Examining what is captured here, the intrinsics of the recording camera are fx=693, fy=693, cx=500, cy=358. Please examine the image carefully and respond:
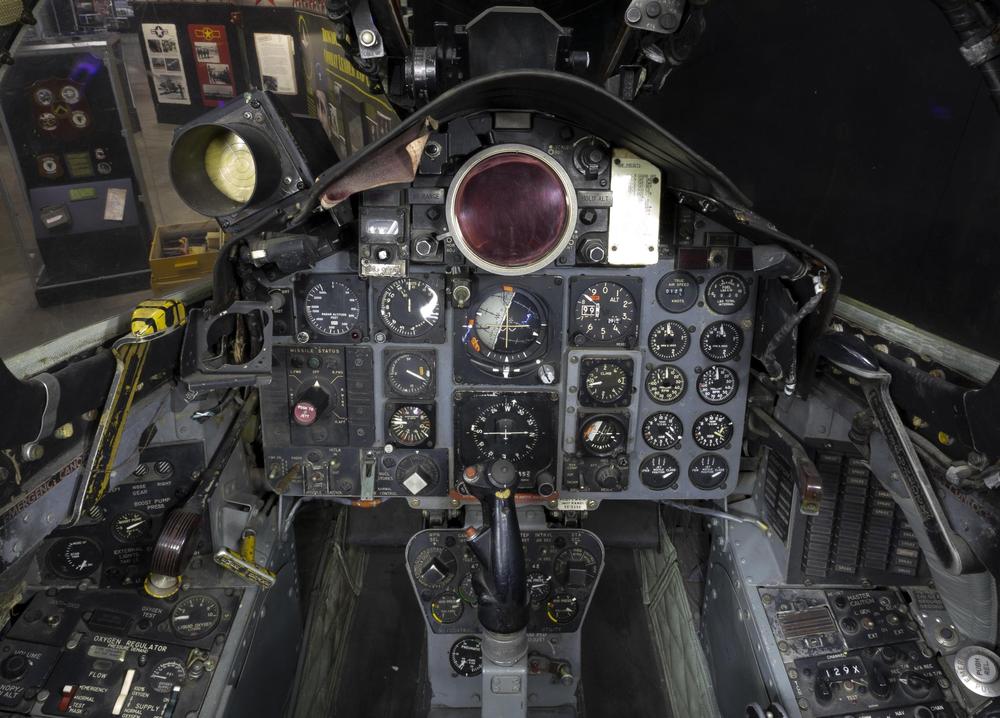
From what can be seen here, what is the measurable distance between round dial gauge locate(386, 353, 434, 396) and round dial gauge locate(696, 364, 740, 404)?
1.13 meters

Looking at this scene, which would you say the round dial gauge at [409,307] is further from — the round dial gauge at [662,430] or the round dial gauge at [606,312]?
the round dial gauge at [662,430]

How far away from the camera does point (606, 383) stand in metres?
2.88

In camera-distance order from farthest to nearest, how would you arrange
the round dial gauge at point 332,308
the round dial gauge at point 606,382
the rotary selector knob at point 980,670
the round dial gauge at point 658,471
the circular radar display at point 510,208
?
the round dial gauge at point 658,471, the round dial gauge at point 606,382, the round dial gauge at point 332,308, the circular radar display at point 510,208, the rotary selector knob at point 980,670

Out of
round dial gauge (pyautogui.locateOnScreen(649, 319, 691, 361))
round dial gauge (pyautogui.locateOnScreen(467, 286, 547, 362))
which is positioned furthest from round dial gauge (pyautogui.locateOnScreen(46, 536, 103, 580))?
round dial gauge (pyautogui.locateOnScreen(649, 319, 691, 361))

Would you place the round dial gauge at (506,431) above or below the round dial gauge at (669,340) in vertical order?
below

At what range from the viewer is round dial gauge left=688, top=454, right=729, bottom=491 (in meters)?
3.01

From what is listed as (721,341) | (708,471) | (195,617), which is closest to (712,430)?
(708,471)

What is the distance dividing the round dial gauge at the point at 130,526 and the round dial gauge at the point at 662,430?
2.03 meters

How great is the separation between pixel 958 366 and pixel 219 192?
2465 mm

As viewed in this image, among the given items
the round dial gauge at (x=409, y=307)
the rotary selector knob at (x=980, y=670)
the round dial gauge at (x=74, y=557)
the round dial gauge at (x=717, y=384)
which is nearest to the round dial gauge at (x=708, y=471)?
the round dial gauge at (x=717, y=384)

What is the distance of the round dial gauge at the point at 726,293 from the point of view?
9.12 ft

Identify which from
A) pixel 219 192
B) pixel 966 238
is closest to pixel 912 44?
pixel 966 238

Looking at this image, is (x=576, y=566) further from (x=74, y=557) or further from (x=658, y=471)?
(x=74, y=557)

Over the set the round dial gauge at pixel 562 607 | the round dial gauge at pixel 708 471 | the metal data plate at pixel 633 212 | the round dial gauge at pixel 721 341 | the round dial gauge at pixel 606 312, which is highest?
the metal data plate at pixel 633 212
